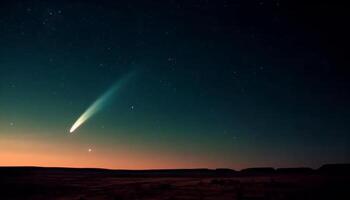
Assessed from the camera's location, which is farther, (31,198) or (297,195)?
(31,198)

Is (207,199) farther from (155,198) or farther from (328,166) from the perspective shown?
(328,166)

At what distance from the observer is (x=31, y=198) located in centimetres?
2934

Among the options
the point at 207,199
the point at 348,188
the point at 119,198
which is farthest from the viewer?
the point at 119,198

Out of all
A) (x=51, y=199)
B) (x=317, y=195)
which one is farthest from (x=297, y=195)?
(x=51, y=199)

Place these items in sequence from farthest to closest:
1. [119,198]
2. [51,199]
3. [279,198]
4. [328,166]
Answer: [328,166], [51,199], [119,198], [279,198]

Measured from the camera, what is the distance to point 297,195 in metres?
20.5

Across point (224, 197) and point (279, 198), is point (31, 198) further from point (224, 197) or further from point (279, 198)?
point (279, 198)

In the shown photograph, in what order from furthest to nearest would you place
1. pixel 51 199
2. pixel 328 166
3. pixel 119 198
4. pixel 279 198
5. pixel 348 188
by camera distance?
pixel 328 166 → pixel 51 199 → pixel 119 198 → pixel 348 188 → pixel 279 198

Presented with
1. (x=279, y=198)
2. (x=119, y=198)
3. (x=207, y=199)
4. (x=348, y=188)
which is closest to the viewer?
(x=279, y=198)

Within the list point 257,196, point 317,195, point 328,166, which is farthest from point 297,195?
point 328,166

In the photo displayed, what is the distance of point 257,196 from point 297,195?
99.5 inches

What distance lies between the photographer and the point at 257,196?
21.2m

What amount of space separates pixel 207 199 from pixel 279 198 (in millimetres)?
4606

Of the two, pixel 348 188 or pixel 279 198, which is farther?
pixel 348 188
